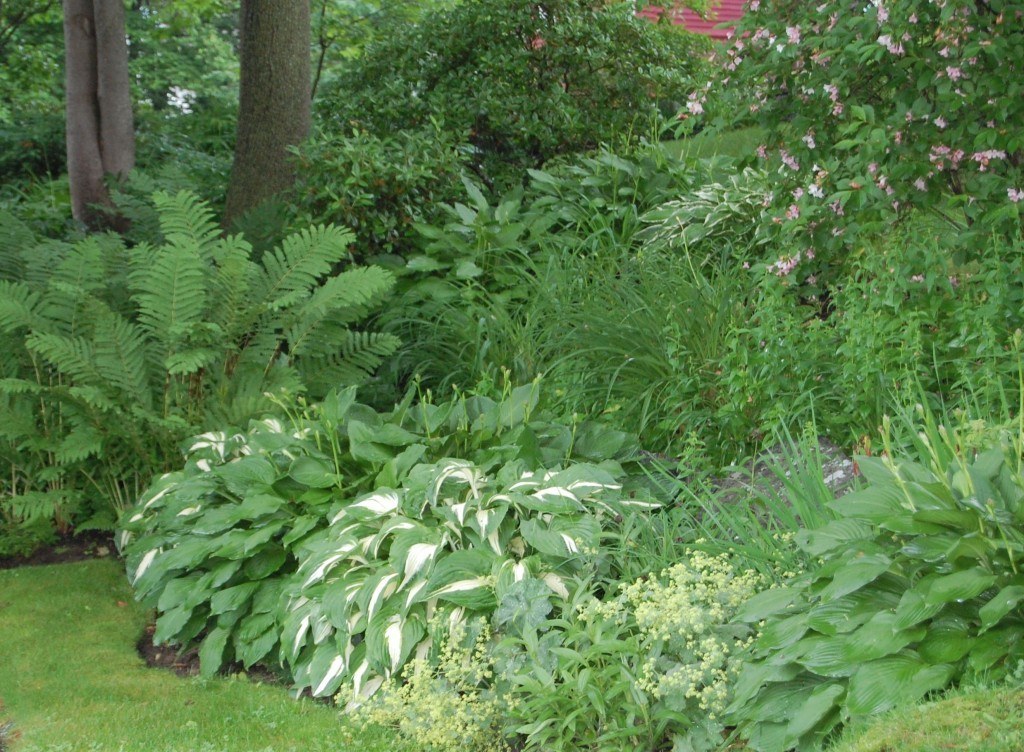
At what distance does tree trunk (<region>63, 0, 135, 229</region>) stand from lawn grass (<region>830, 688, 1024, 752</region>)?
7.92m

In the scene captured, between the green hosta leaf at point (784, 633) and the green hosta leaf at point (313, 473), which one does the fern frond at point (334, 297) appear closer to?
the green hosta leaf at point (313, 473)

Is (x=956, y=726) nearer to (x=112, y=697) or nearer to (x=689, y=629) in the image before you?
(x=689, y=629)

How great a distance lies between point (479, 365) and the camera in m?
6.49

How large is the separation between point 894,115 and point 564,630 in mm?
2806

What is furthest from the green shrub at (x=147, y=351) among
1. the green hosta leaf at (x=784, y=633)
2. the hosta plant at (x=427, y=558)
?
the green hosta leaf at (x=784, y=633)

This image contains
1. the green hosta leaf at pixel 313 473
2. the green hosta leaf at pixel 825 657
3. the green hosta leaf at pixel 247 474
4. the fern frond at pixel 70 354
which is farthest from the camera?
the fern frond at pixel 70 354

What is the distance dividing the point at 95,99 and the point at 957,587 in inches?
330

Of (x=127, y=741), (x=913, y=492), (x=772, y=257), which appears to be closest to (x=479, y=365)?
(x=772, y=257)

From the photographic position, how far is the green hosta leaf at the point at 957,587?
2748mm

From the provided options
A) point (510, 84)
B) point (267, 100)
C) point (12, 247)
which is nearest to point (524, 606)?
point (12, 247)

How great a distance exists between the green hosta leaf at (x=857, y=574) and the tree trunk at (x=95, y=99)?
7.53m

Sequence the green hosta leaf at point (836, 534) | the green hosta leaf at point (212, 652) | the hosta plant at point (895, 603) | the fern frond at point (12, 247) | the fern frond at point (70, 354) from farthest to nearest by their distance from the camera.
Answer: the fern frond at point (12, 247), the fern frond at point (70, 354), the green hosta leaf at point (212, 652), the green hosta leaf at point (836, 534), the hosta plant at point (895, 603)

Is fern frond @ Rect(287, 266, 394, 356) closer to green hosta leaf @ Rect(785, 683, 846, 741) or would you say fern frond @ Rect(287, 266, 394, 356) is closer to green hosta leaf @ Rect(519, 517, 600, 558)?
green hosta leaf @ Rect(519, 517, 600, 558)

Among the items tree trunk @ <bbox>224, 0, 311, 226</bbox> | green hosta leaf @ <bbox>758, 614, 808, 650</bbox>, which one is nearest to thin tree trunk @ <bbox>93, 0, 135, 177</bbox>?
tree trunk @ <bbox>224, 0, 311, 226</bbox>
